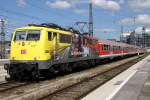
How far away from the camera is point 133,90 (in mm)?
15586

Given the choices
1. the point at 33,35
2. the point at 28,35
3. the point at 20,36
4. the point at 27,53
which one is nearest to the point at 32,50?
the point at 27,53

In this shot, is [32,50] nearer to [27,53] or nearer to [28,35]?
[27,53]

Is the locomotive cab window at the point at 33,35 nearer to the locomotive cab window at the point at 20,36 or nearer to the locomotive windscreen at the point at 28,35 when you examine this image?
the locomotive windscreen at the point at 28,35

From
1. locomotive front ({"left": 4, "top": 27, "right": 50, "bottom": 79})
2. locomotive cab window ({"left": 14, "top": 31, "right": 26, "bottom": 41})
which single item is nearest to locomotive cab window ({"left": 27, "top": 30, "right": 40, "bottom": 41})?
locomotive front ({"left": 4, "top": 27, "right": 50, "bottom": 79})

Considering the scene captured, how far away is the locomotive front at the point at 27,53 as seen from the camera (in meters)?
19.2

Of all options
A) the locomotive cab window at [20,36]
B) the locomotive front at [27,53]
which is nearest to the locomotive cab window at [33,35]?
the locomotive front at [27,53]

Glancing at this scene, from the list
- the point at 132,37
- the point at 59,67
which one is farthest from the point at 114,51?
the point at 132,37

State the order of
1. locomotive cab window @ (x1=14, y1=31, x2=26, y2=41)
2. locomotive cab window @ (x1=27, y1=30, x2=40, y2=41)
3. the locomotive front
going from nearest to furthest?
the locomotive front → locomotive cab window @ (x1=27, y1=30, x2=40, y2=41) → locomotive cab window @ (x1=14, y1=31, x2=26, y2=41)

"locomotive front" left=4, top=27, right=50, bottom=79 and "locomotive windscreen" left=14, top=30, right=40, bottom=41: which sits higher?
"locomotive windscreen" left=14, top=30, right=40, bottom=41

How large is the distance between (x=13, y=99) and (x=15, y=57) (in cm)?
731

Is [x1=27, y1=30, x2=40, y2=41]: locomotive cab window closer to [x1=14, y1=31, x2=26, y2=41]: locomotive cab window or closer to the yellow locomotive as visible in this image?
the yellow locomotive

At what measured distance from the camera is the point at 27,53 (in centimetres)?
1950

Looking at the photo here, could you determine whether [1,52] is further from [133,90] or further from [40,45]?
[133,90]

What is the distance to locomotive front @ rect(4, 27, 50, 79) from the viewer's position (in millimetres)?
19234
